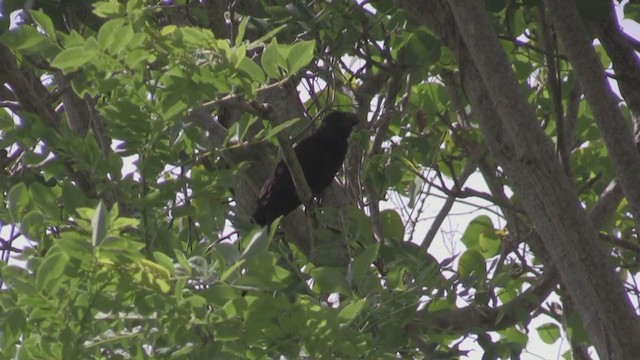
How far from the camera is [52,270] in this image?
7.59 ft

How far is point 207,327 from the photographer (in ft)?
8.23

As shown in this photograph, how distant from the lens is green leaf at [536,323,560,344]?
428 centimetres

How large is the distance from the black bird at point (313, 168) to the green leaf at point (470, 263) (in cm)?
97

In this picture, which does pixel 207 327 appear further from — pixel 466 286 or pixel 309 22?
pixel 309 22

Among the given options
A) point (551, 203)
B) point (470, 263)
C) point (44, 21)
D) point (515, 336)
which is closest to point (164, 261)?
point (44, 21)

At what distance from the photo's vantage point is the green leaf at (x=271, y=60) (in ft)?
8.68

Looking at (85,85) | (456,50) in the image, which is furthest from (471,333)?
(85,85)

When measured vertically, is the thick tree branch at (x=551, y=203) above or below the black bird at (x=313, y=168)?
below

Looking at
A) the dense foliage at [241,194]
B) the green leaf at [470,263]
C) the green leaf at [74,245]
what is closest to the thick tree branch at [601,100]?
the dense foliage at [241,194]

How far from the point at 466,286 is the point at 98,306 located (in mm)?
1051

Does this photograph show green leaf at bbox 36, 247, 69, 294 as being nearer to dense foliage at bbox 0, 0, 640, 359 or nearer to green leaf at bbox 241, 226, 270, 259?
dense foliage at bbox 0, 0, 640, 359

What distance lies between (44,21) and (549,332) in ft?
8.18

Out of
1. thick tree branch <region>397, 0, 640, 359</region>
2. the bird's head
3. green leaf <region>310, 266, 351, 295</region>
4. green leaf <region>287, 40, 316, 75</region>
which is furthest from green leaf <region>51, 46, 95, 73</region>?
the bird's head

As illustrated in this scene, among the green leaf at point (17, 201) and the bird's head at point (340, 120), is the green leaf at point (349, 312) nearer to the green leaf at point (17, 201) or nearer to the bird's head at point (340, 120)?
the green leaf at point (17, 201)
